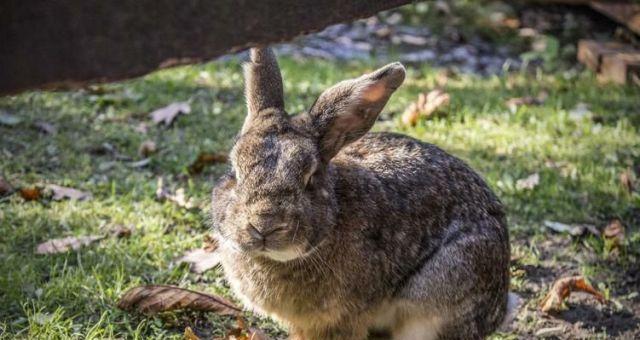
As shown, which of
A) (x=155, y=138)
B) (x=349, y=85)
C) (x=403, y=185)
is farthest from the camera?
(x=155, y=138)

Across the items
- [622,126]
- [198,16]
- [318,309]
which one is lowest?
[622,126]

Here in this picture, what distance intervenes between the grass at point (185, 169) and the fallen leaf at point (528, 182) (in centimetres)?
4

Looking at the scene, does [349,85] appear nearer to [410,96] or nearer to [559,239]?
[559,239]

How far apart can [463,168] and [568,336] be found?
2.74ft

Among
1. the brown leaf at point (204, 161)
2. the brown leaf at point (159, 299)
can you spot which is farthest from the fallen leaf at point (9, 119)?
the brown leaf at point (159, 299)

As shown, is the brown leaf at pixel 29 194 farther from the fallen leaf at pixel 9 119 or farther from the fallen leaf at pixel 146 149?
the fallen leaf at pixel 9 119

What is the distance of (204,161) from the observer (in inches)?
197

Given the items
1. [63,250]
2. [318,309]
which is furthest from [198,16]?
[63,250]

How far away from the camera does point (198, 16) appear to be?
1.44m

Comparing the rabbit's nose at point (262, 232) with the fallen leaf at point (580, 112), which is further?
the fallen leaf at point (580, 112)

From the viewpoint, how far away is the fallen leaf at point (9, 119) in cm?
536

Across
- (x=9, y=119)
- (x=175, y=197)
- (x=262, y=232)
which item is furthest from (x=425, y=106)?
(x=262, y=232)

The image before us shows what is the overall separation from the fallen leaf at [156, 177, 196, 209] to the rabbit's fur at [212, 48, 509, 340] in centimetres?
113

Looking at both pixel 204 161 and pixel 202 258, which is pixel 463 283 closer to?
pixel 202 258
